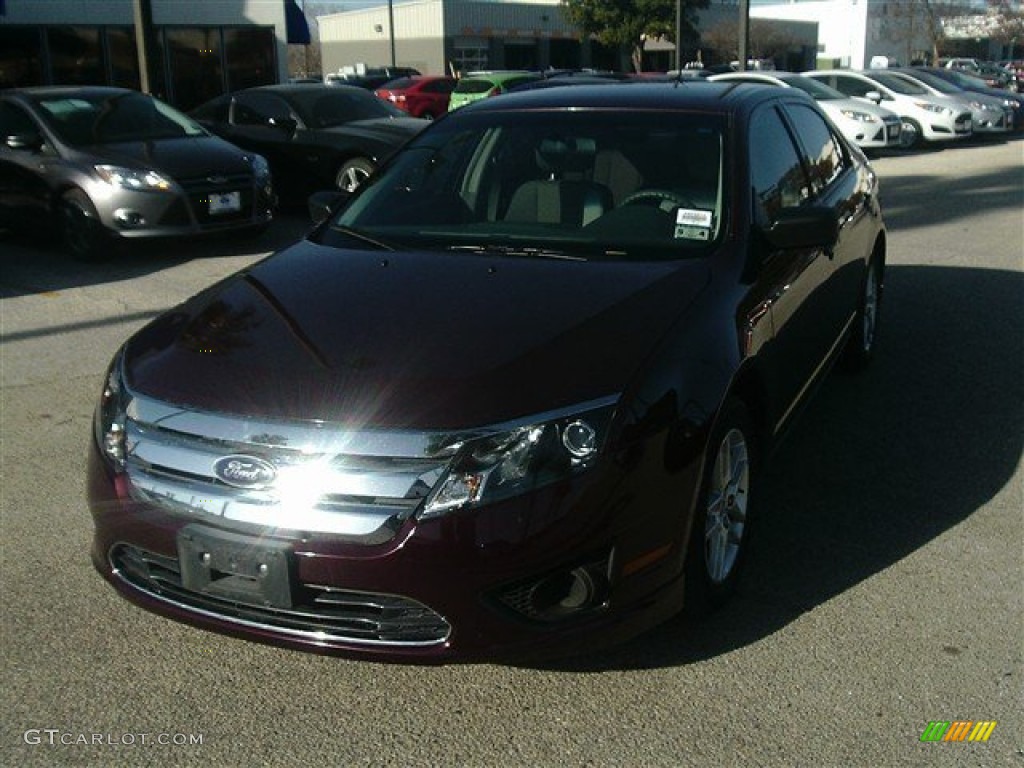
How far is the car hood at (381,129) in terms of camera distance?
11.9m

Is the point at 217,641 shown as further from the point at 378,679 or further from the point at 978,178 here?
the point at 978,178

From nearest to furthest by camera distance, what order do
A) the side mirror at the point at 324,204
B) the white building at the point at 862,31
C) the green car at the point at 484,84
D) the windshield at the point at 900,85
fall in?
the side mirror at the point at 324,204
the windshield at the point at 900,85
the green car at the point at 484,84
the white building at the point at 862,31

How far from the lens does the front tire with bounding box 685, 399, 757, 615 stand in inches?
125

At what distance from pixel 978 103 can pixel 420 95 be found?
46.3ft

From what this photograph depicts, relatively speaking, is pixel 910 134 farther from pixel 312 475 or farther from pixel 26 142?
pixel 312 475

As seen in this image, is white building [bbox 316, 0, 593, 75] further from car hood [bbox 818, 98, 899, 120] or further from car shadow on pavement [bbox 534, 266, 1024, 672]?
car shadow on pavement [bbox 534, 266, 1024, 672]

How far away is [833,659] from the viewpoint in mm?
3246

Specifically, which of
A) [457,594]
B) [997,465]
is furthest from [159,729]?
[997,465]

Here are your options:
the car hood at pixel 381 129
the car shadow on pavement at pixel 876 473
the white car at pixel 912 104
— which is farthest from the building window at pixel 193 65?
the car shadow on pavement at pixel 876 473

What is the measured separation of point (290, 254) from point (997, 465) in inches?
121

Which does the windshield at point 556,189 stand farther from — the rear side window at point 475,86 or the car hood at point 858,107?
the rear side window at point 475,86

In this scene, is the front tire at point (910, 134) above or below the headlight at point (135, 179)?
below

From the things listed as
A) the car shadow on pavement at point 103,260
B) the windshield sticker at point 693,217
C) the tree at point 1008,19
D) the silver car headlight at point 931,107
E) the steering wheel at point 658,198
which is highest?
the tree at point 1008,19

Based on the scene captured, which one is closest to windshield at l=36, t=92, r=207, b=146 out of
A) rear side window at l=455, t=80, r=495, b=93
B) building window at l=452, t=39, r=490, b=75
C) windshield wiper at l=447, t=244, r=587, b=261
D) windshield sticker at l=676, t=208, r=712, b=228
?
windshield wiper at l=447, t=244, r=587, b=261
